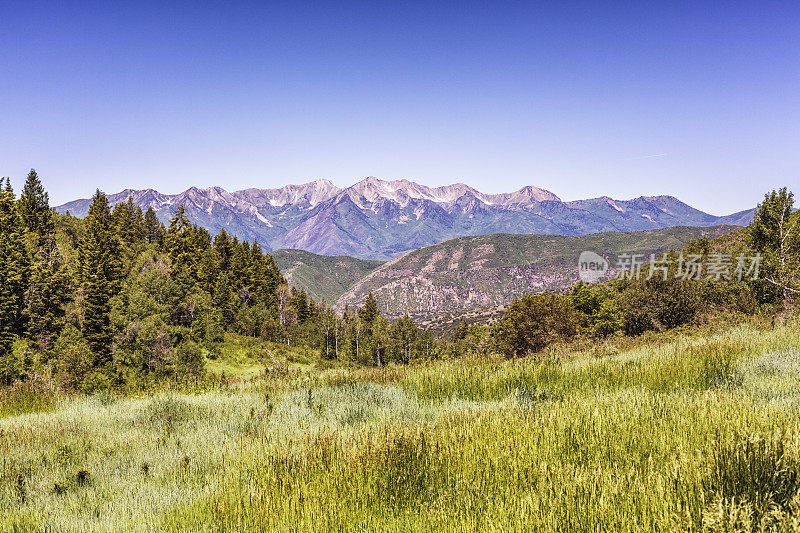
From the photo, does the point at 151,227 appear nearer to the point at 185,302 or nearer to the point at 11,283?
the point at 185,302

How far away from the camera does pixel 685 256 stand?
39.8 metres

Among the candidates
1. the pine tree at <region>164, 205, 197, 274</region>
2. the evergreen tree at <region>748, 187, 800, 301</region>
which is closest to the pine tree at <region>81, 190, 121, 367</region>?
the pine tree at <region>164, 205, 197, 274</region>

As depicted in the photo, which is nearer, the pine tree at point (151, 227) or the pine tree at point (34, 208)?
the pine tree at point (34, 208)

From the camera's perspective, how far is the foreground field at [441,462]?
257 cm

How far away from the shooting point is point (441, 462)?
3.67 meters

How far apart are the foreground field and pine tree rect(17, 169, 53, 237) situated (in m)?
66.8

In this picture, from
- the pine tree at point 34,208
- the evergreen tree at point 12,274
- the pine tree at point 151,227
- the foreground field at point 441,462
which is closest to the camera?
the foreground field at point 441,462

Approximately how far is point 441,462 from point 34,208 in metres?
78.5

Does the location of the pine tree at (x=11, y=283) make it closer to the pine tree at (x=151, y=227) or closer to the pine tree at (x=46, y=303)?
the pine tree at (x=46, y=303)

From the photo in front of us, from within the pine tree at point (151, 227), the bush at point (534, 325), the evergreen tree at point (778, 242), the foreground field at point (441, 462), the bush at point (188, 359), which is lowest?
the bush at point (188, 359)

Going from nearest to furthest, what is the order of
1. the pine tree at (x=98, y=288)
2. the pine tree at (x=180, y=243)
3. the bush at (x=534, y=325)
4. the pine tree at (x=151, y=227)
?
the bush at (x=534, y=325) → the pine tree at (x=98, y=288) → the pine tree at (x=180, y=243) → the pine tree at (x=151, y=227)

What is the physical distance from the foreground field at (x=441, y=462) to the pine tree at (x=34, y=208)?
2630 inches

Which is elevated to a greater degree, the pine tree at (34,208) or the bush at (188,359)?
the pine tree at (34,208)

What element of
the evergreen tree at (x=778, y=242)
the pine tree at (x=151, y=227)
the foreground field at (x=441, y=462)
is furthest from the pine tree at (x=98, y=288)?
the evergreen tree at (x=778, y=242)
